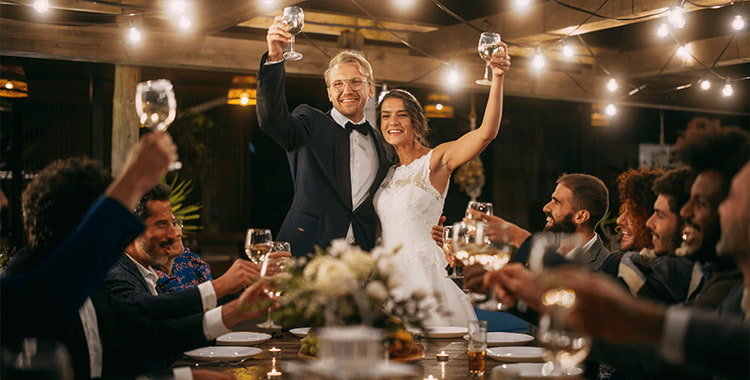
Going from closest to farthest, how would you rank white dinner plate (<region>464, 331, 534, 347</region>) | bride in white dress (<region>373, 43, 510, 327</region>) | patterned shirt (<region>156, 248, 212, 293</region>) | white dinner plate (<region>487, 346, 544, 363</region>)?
1. white dinner plate (<region>487, 346, 544, 363</region>)
2. white dinner plate (<region>464, 331, 534, 347</region>)
3. patterned shirt (<region>156, 248, 212, 293</region>)
4. bride in white dress (<region>373, 43, 510, 327</region>)

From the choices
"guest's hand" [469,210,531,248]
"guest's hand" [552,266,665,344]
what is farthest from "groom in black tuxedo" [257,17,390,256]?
"guest's hand" [552,266,665,344]

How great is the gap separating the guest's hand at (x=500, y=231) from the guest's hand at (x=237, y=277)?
655 millimetres

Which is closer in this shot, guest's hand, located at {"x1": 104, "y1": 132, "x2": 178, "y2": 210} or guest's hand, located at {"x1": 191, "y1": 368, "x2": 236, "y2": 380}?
guest's hand, located at {"x1": 104, "y1": 132, "x2": 178, "y2": 210}

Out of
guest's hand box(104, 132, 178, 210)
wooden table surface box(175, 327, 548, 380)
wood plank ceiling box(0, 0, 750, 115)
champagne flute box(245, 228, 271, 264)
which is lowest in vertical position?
wooden table surface box(175, 327, 548, 380)

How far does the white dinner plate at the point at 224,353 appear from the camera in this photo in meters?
2.41

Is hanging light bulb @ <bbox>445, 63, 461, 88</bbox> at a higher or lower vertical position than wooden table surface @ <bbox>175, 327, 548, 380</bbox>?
higher

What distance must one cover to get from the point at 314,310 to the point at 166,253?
1360mm

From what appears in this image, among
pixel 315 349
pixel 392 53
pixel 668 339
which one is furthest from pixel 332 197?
pixel 392 53

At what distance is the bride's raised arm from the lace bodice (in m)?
0.06

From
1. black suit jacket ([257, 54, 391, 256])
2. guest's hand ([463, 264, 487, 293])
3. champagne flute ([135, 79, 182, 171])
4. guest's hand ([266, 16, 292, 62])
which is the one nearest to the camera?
champagne flute ([135, 79, 182, 171])

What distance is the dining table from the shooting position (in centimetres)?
219

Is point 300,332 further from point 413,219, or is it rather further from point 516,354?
point 413,219

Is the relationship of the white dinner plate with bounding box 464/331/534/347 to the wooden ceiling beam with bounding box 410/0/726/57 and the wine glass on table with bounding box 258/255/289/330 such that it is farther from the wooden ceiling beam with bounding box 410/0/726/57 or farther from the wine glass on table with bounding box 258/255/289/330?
the wooden ceiling beam with bounding box 410/0/726/57

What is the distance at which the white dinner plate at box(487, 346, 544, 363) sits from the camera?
241cm
